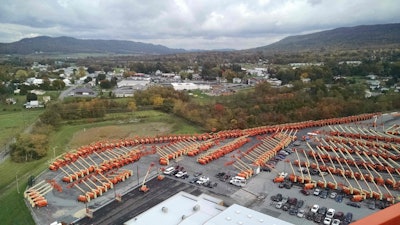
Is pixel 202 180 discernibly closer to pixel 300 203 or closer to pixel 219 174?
pixel 219 174

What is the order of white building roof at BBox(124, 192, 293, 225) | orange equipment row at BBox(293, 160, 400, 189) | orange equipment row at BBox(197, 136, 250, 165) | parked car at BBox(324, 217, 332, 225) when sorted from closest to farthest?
white building roof at BBox(124, 192, 293, 225)
parked car at BBox(324, 217, 332, 225)
orange equipment row at BBox(293, 160, 400, 189)
orange equipment row at BBox(197, 136, 250, 165)

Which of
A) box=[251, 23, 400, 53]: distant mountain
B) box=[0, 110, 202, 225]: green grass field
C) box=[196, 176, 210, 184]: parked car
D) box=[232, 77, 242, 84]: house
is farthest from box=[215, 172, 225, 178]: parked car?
box=[251, 23, 400, 53]: distant mountain

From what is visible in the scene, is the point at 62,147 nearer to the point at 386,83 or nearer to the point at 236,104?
the point at 236,104

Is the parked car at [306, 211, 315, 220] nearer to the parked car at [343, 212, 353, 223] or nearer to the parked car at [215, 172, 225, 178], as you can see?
the parked car at [343, 212, 353, 223]

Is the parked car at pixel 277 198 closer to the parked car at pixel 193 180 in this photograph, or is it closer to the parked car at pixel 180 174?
the parked car at pixel 193 180

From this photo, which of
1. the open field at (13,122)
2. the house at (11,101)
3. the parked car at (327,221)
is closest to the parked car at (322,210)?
the parked car at (327,221)

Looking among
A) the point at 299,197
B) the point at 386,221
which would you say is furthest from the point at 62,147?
the point at 386,221
